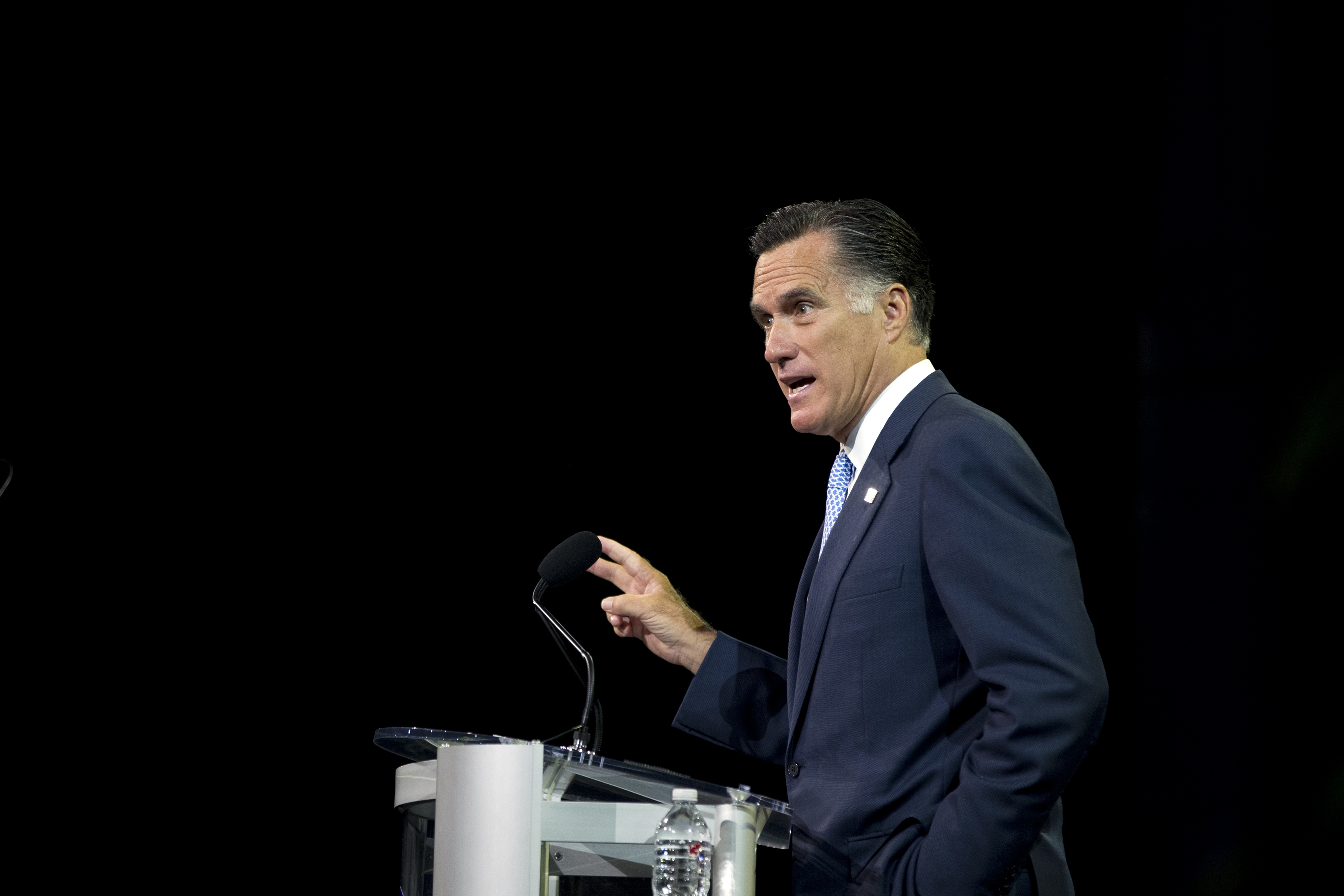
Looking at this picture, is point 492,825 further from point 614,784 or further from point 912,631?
point 912,631

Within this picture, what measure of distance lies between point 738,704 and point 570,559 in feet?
1.80

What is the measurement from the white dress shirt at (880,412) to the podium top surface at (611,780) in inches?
29.4

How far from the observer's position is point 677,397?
3408mm

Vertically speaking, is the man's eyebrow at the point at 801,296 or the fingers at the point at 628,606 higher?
the man's eyebrow at the point at 801,296

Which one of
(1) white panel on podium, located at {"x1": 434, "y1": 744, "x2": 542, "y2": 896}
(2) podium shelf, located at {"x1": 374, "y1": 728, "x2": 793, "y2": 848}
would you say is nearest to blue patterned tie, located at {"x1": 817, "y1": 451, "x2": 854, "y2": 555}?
(2) podium shelf, located at {"x1": 374, "y1": 728, "x2": 793, "y2": 848}

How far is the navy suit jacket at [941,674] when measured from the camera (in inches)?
60.6

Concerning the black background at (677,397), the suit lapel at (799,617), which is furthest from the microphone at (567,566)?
the black background at (677,397)

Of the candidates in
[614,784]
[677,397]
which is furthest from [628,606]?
[677,397]

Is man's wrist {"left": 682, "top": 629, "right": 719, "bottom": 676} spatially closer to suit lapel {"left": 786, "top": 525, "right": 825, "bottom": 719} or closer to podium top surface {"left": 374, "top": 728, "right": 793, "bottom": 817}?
suit lapel {"left": 786, "top": 525, "right": 825, "bottom": 719}

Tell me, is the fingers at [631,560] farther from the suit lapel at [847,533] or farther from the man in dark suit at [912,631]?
the suit lapel at [847,533]

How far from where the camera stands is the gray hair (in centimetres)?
217

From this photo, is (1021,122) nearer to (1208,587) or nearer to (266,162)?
(1208,587)

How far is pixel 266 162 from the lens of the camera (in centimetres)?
334

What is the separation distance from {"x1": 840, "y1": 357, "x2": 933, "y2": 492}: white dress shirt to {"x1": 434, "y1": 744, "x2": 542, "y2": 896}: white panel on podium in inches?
34.4
